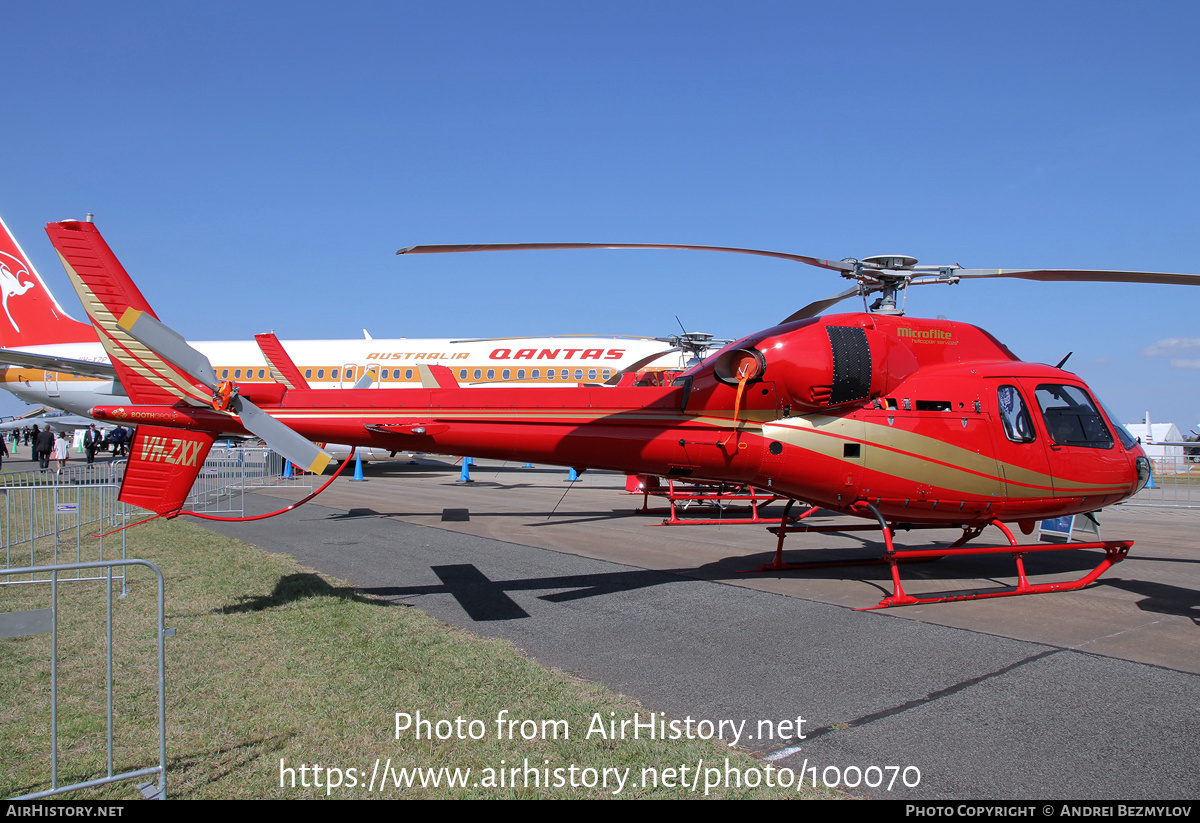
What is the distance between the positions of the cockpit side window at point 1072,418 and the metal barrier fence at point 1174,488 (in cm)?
1269

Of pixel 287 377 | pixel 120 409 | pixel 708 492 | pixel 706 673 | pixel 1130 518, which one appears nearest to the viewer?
pixel 706 673

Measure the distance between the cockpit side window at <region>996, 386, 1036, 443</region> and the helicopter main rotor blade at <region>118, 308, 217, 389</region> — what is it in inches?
377

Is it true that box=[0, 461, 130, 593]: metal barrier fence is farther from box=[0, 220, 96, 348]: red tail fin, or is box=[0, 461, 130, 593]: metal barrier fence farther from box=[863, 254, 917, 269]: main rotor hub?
box=[0, 220, 96, 348]: red tail fin

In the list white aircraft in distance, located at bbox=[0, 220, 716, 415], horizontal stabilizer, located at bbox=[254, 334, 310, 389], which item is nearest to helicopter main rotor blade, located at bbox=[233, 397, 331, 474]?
horizontal stabilizer, located at bbox=[254, 334, 310, 389]

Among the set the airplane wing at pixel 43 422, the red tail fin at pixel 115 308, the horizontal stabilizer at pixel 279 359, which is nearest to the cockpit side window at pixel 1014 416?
the red tail fin at pixel 115 308

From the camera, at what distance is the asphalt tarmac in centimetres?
470

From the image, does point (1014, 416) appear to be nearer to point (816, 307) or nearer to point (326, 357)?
point (816, 307)

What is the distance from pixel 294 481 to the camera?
27938 mm

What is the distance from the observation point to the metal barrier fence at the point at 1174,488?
22.3m

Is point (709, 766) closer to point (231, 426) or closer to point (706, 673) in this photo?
point (706, 673)

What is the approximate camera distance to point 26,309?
2917cm
